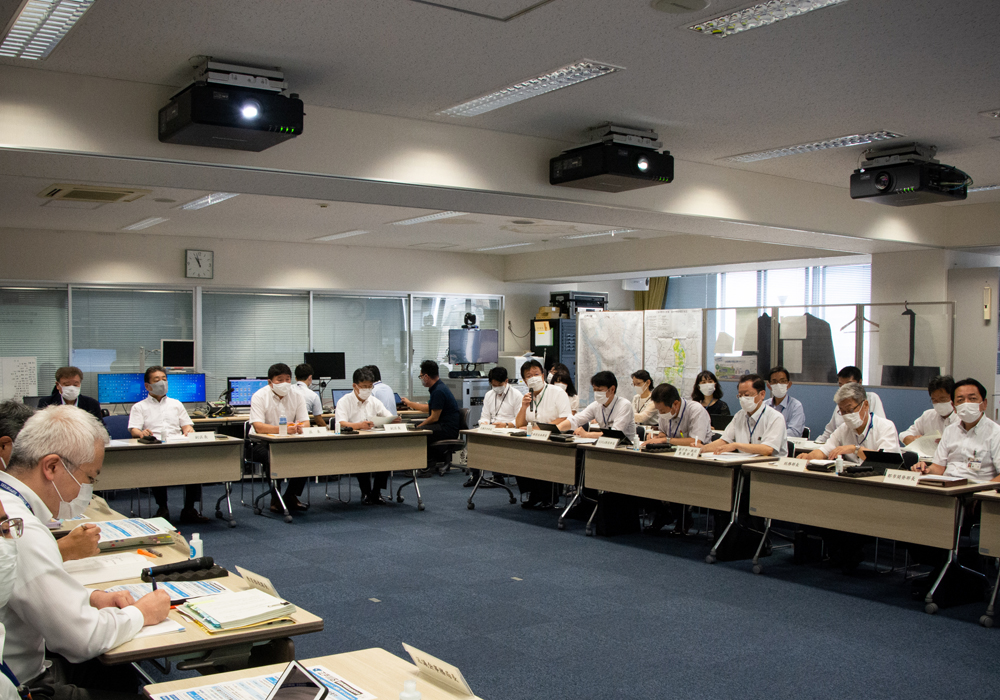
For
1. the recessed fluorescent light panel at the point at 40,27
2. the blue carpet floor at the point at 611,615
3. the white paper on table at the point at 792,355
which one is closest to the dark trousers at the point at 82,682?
the blue carpet floor at the point at 611,615

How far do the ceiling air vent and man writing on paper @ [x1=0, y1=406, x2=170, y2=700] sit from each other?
18.8 feet

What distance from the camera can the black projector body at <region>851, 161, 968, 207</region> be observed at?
6.11 meters

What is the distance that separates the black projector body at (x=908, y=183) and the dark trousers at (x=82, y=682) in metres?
5.82

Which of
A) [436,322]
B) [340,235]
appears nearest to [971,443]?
[340,235]

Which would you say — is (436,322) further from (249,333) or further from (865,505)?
(865,505)

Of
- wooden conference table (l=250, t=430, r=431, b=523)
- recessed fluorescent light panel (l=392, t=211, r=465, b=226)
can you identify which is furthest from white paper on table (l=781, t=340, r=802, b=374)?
wooden conference table (l=250, t=430, r=431, b=523)

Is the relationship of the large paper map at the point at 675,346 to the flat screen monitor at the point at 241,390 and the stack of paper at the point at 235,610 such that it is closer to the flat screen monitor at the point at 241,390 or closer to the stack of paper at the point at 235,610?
the flat screen monitor at the point at 241,390

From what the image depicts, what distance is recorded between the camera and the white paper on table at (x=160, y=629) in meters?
2.23

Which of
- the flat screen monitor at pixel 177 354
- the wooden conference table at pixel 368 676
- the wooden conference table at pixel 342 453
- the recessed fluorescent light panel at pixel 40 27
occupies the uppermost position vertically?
the recessed fluorescent light panel at pixel 40 27

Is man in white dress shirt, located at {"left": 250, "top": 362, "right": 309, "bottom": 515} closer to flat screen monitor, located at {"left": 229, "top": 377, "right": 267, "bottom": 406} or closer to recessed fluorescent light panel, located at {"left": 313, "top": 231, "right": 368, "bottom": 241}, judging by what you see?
flat screen monitor, located at {"left": 229, "top": 377, "right": 267, "bottom": 406}

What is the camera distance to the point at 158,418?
758cm

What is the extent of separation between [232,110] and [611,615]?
11.6ft

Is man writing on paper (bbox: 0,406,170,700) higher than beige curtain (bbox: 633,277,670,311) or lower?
lower

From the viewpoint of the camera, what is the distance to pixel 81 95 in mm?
4570
